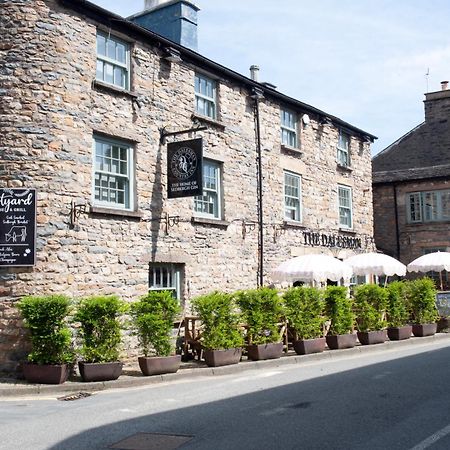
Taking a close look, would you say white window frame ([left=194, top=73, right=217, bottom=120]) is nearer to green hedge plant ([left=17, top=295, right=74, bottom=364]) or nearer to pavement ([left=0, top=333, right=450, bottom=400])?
pavement ([left=0, top=333, right=450, bottom=400])

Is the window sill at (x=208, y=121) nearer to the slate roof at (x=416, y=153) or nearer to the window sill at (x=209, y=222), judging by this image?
the window sill at (x=209, y=222)

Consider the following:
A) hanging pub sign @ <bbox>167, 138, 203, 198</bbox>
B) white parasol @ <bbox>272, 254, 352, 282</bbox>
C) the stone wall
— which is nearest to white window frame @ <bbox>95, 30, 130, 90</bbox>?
hanging pub sign @ <bbox>167, 138, 203, 198</bbox>

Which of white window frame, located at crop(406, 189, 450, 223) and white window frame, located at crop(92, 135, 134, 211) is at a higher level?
white window frame, located at crop(406, 189, 450, 223)

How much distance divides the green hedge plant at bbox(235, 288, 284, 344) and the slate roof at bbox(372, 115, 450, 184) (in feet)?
55.9

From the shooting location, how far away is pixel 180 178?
13.9m

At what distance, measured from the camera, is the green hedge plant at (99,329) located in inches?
443

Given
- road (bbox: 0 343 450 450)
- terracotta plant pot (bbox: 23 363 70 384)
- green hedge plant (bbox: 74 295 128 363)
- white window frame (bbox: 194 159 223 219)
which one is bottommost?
road (bbox: 0 343 450 450)

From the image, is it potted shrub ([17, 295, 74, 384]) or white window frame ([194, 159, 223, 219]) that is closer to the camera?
potted shrub ([17, 295, 74, 384])

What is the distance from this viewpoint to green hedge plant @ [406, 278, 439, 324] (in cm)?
1912

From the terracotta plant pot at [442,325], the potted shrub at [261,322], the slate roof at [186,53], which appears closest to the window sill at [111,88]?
the slate roof at [186,53]

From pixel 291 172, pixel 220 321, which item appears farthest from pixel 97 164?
pixel 291 172

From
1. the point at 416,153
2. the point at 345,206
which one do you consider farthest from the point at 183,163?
the point at 416,153

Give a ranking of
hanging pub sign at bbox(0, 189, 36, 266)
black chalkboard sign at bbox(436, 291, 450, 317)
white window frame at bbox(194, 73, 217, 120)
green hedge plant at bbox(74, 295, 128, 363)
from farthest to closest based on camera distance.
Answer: black chalkboard sign at bbox(436, 291, 450, 317)
white window frame at bbox(194, 73, 217, 120)
hanging pub sign at bbox(0, 189, 36, 266)
green hedge plant at bbox(74, 295, 128, 363)

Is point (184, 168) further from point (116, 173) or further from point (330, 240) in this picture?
point (330, 240)
